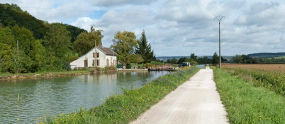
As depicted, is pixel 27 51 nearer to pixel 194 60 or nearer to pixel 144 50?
pixel 144 50

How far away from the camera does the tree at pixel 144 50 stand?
266 feet

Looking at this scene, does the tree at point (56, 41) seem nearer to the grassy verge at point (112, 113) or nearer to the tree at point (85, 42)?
the tree at point (85, 42)

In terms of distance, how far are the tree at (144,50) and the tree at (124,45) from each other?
4436mm

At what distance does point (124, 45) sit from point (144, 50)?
8455 mm

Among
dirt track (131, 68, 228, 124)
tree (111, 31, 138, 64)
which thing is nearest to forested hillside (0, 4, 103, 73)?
tree (111, 31, 138, 64)

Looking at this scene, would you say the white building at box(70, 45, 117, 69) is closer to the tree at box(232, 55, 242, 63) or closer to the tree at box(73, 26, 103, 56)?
the tree at box(73, 26, 103, 56)

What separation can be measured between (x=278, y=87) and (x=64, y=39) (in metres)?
52.0

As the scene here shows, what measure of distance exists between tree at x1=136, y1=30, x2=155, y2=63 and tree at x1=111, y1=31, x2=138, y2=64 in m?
4.44

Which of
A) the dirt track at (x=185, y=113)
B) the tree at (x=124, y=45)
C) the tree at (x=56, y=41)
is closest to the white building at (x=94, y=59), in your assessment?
the tree at (x=56, y=41)

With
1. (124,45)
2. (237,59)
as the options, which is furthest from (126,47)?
(237,59)

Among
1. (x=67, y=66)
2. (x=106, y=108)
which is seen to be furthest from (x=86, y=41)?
(x=106, y=108)

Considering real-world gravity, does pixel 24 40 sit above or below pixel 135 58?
above

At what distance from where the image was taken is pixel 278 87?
16.1 m

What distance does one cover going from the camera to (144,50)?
267 feet
